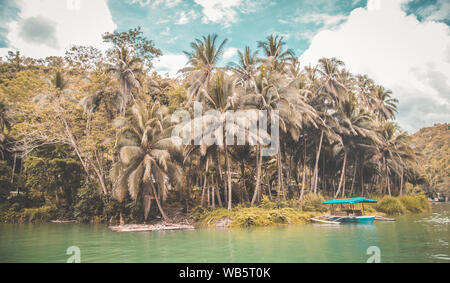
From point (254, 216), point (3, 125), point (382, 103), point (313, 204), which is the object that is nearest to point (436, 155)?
point (382, 103)

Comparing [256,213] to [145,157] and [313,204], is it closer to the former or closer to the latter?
[313,204]

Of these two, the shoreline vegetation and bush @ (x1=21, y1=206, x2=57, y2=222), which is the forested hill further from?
bush @ (x1=21, y1=206, x2=57, y2=222)

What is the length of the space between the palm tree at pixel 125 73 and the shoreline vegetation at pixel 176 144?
88mm

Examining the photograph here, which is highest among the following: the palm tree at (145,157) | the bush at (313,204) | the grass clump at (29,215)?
the palm tree at (145,157)

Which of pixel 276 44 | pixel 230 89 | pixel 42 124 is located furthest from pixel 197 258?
pixel 276 44

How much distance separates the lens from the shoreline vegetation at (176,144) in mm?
19484

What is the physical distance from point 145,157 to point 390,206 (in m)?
20.0

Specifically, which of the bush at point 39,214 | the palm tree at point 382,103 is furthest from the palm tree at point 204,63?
the palm tree at point 382,103

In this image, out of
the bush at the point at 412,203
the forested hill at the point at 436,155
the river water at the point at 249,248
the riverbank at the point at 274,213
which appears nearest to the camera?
the river water at the point at 249,248

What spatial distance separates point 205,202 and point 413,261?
16441mm

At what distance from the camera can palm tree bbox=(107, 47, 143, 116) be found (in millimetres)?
23734

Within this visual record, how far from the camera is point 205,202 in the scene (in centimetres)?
2328

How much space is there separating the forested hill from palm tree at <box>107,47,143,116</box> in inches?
1630

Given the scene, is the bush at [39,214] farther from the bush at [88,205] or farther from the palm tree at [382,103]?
the palm tree at [382,103]
